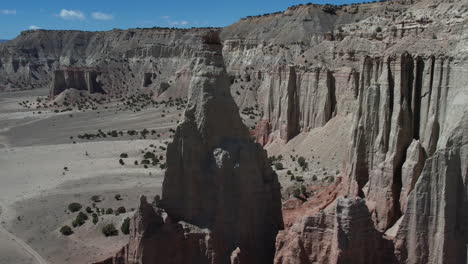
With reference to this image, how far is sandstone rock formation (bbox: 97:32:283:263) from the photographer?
1491 cm

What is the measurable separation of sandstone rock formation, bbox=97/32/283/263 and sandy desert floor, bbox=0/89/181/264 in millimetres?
8718

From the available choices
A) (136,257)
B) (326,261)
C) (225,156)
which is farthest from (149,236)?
(326,261)

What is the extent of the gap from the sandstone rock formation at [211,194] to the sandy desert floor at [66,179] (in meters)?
8.72

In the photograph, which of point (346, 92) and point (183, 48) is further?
point (183, 48)

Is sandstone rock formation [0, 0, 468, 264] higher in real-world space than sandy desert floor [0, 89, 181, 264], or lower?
higher

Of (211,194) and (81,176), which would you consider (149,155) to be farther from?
(211,194)

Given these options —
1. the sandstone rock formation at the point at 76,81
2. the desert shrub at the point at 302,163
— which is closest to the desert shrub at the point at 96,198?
the desert shrub at the point at 302,163

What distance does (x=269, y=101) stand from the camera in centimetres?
4406

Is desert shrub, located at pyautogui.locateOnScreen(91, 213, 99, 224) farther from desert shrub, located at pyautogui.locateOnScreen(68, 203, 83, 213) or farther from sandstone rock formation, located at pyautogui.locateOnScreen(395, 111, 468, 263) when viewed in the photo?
sandstone rock formation, located at pyautogui.locateOnScreen(395, 111, 468, 263)

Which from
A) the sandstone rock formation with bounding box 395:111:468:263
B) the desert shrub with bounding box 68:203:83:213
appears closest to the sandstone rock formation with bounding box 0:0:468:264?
the sandstone rock formation with bounding box 395:111:468:263

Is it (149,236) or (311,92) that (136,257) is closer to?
(149,236)

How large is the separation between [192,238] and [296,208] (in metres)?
10.1

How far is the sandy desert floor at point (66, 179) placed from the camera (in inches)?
993

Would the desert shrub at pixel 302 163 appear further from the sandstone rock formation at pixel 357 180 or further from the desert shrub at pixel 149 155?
the desert shrub at pixel 149 155
